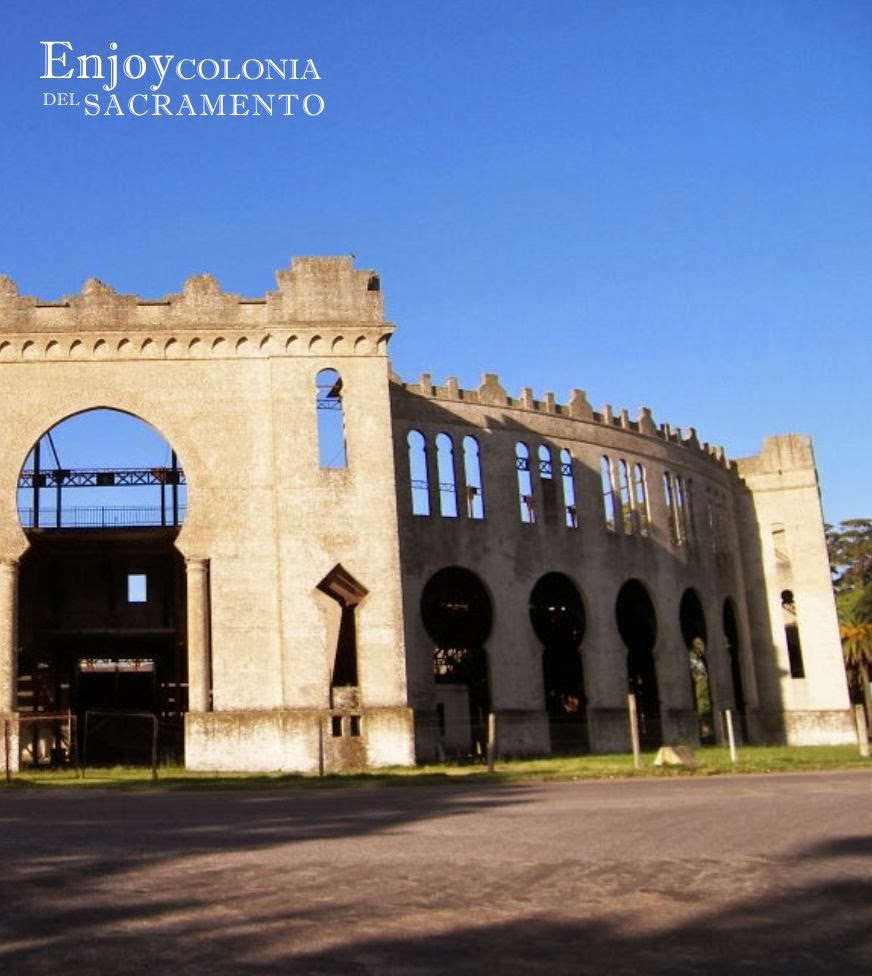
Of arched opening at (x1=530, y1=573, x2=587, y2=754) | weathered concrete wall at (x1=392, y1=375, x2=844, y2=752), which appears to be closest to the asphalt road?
weathered concrete wall at (x1=392, y1=375, x2=844, y2=752)

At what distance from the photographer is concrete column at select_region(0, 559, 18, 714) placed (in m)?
30.7

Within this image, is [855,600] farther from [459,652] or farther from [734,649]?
[459,652]

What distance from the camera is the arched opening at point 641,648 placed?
148 feet

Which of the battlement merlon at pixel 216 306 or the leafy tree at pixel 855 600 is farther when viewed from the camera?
the leafy tree at pixel 855 600

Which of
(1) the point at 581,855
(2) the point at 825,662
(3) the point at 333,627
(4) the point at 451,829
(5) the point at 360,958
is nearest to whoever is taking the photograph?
(5) the point at 360,958

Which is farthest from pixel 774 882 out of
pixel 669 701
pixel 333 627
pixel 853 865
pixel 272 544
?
pixel 669 701

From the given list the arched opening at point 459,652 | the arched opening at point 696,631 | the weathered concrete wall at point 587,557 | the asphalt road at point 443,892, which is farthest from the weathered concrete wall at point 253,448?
the arched opening at point 696,631

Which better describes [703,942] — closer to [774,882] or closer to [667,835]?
[774,882]

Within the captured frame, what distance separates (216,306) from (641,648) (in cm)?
2409

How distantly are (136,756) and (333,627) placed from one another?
12.4m

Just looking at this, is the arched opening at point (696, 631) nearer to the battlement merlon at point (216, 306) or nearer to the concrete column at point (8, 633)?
the battlement merlon at point (216, 306)

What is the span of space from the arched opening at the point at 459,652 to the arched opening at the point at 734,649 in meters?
11.7

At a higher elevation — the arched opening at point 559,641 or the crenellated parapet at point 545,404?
the crenellated parapet at point 545,404

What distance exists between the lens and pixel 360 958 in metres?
6.88
